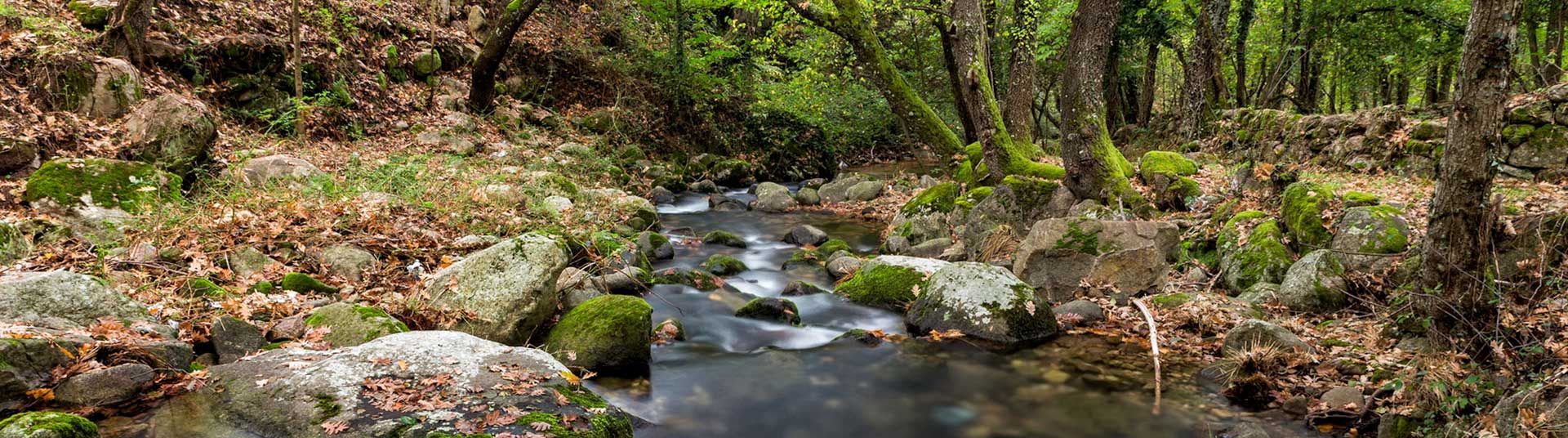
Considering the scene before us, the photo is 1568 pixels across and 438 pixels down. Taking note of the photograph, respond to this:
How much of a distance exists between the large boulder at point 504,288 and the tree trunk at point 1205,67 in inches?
584

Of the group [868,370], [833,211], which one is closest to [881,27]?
[833,211]

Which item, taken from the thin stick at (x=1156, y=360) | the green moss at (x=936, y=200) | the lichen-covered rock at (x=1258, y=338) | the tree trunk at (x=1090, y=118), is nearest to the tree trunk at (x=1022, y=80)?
the green moss at (x=936, y=200)

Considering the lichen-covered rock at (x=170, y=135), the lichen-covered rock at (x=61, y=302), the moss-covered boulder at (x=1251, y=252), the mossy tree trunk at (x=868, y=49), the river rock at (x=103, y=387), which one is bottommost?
the moss-covered boulder at (x=1251, y=252)

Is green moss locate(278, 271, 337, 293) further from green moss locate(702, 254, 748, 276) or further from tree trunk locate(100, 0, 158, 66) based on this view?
tree trunk locate(100, 0, 158, 66)

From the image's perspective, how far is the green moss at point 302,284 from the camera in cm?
579

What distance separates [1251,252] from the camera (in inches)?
285

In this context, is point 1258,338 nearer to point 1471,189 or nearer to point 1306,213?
point 1471,189

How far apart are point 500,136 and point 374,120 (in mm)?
2254

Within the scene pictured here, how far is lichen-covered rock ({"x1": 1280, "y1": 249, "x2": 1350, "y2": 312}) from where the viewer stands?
6.25 metres

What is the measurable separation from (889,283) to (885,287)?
6 cm

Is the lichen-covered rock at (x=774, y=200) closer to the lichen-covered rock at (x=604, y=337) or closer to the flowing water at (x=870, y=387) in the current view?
the flowing water at (x=870, y=387)

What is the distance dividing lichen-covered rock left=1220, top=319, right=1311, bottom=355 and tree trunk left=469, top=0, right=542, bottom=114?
1287 cm

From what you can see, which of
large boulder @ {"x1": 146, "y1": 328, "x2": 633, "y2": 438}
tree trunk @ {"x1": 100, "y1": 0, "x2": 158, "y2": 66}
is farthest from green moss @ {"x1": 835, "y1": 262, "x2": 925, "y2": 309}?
tree trunk @ {"x1": 100, "y1": 0, "x2": 158, "y2": 66}

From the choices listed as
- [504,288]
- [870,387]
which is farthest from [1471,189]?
[504,288]
